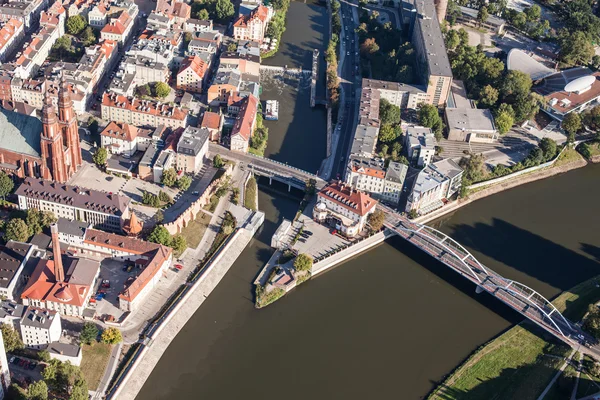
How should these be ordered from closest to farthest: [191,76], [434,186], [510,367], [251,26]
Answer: [510,367] < [434,186] < [191,76] < [251,26]

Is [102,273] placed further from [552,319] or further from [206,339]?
[552,319]

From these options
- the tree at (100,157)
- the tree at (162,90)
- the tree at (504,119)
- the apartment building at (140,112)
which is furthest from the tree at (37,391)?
the tree at (504,119)

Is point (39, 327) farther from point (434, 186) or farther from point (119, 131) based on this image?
point (434, 186)

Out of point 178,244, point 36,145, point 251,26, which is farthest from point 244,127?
point 251,26

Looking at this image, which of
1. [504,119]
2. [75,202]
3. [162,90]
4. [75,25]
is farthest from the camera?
[75,25]

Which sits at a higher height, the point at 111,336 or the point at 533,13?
the point at 533,13

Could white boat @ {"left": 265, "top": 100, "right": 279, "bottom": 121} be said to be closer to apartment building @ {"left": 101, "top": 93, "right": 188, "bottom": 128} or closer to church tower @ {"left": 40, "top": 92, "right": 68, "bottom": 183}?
apartment building @ {"left": 101, "top": 93, "right": 188, "bottom": 128}
